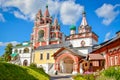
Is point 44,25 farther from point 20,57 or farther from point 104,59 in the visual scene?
point 104,59

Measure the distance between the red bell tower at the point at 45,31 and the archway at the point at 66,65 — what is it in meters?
17.1

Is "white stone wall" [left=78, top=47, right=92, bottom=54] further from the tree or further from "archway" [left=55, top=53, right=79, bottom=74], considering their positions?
the tree

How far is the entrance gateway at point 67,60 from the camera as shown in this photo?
36219mm

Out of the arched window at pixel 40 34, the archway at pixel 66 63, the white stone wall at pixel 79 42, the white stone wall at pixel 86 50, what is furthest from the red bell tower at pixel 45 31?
the archway at pixel 66 63

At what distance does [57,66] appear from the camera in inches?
1515

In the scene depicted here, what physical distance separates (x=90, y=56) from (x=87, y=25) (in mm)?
32073

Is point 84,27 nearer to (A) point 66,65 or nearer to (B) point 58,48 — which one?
(B) point 58,48

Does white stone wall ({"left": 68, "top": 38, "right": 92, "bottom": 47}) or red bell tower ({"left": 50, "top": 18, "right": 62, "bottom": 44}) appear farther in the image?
red bell tower ({"left": 50, "top": 18, "right": 62, "bottom": 44})

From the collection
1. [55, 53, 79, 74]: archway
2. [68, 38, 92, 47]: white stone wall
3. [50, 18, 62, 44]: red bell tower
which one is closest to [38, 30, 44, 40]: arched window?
[50, 18, 62, 44]: red bell tower

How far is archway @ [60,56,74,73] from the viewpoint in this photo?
3900 cm

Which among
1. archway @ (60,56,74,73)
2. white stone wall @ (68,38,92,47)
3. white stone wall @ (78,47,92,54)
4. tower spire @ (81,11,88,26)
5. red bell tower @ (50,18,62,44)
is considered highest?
tower spire @ (81,11,88,26)

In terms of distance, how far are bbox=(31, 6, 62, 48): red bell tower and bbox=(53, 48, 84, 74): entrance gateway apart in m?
17.5

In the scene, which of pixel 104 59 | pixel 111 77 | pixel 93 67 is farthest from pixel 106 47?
pixel 111 77

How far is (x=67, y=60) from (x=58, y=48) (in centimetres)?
589
